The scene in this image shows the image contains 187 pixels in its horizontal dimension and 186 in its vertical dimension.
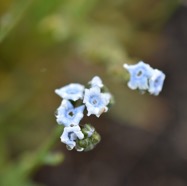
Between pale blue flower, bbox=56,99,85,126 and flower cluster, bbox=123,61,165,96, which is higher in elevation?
flower cluster, bbox=123,61,165,96

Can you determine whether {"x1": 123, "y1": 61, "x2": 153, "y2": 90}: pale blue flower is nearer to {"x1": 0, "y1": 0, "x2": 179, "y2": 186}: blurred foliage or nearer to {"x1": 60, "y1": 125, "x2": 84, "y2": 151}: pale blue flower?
{"x1": 60, "y1": 125, "x2": 84, "y2": 151}: pale blue flower

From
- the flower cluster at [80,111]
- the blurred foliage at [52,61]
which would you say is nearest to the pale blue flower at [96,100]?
the flower cluster at [80,111]

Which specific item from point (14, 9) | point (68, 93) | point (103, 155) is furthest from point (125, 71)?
point (103, 155)

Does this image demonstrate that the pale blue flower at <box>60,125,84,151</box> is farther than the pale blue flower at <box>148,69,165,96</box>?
No

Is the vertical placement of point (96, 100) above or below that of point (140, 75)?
below

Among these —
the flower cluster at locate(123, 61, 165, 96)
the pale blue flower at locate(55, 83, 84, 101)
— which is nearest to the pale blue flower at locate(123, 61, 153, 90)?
the flower cluster at locate(123, 61, 165, 96)

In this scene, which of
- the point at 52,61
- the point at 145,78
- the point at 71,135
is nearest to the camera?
the point at 71,135

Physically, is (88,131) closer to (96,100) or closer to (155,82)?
(96,100)

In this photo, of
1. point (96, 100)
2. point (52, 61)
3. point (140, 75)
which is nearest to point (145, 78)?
point (140, 75)
